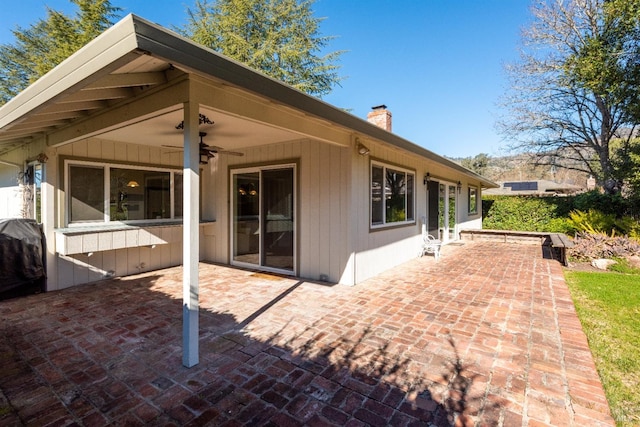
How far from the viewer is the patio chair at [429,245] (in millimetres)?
8094

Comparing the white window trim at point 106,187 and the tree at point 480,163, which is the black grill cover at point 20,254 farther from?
the tree at point 480,163

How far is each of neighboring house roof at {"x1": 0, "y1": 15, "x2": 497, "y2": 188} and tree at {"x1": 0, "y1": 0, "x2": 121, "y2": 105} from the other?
15056 mm

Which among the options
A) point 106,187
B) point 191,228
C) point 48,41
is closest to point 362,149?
point 191,228

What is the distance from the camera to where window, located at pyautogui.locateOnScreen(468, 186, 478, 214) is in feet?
47.6

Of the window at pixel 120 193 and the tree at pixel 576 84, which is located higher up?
the tree at pixel 576 84

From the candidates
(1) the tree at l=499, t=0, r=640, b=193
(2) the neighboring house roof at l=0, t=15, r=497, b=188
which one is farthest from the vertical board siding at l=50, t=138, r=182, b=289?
(1) the tree at l=499, t=0, r=640, b=193

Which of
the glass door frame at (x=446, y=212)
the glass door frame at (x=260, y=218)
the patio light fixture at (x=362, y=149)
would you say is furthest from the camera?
the glass door frame at (x=446, y=212)

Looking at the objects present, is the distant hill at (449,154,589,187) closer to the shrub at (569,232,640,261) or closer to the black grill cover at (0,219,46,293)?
the shrub at (569,232,640,261)

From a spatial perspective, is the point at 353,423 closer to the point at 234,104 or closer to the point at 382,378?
the point at 382,378

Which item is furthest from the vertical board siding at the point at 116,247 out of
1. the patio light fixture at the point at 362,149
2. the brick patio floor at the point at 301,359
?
the patio light fixture at the point at 362,149

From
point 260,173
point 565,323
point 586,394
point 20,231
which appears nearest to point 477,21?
point 260,173

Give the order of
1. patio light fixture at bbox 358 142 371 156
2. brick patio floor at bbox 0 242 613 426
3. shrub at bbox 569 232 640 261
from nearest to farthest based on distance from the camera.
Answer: brick patio floor at bbox 0 242 613 426 → patio light fixture at bbox 358 142 371 156 → shrub at bbox 569 232 640 261

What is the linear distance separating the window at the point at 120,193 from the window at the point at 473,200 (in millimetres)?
12702

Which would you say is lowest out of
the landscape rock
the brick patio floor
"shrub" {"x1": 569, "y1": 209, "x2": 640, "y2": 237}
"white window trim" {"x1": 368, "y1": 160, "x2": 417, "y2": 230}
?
the brick patio floor
